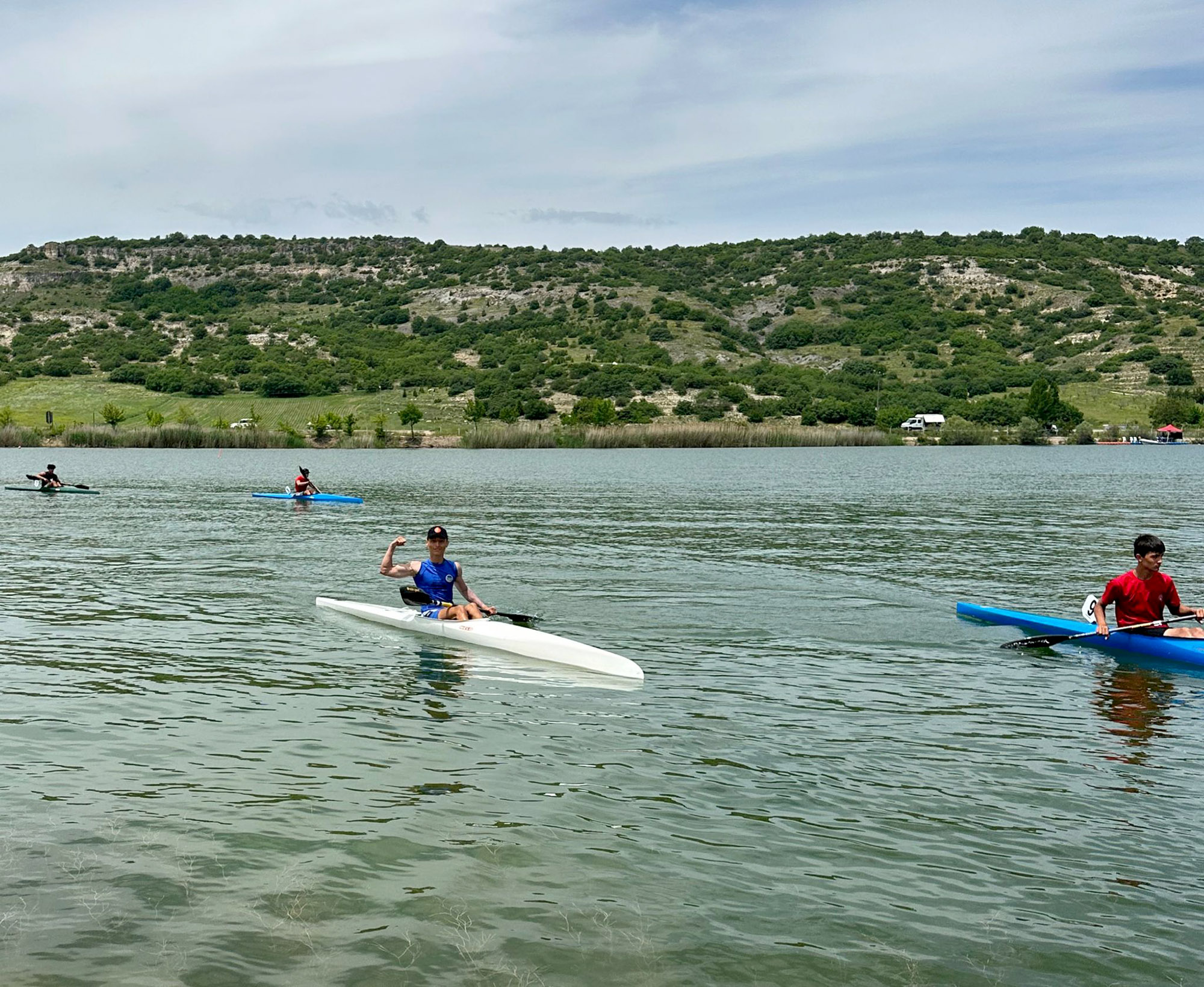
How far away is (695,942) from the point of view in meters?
7.72

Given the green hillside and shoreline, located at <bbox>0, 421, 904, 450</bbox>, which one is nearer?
A: shoreline, located at <bbox>0, 421, 904, 450</bbox>

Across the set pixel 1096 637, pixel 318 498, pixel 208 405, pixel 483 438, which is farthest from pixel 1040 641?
pixel 208 405

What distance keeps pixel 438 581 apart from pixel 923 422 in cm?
13842

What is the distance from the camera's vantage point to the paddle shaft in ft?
56.0

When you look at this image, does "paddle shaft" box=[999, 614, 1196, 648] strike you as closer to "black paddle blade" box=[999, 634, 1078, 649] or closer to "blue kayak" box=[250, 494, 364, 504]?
"black paddle blade" box=[999, 634, 1078, 649]

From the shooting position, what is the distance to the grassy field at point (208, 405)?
138 metres

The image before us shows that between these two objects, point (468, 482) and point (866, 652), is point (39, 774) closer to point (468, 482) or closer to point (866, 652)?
point (866, 652)

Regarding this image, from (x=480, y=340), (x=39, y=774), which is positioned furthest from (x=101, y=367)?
(x=39, y=774)

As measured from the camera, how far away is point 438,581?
1878cm

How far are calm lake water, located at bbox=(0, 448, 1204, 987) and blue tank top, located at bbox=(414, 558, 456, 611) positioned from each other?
3.50ft

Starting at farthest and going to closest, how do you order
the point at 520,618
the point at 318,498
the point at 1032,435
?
the point at 1032,435 < the point at 318,498 < the point at 520,618

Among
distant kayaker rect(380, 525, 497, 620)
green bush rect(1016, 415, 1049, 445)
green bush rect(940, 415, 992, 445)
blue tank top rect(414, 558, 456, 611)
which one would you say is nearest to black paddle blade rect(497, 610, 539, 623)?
distant kayaker rect(380, 525, 497, 620)

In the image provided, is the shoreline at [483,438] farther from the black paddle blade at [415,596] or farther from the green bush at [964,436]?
the black paddle blade at [415,596]

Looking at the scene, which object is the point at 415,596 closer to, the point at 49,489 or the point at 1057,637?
the point at 1057,637
